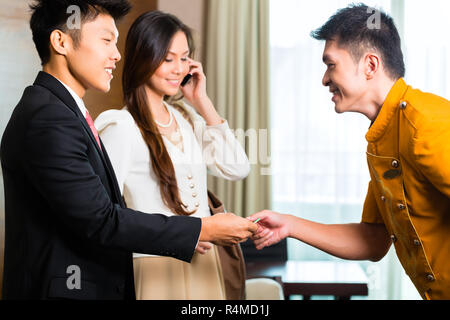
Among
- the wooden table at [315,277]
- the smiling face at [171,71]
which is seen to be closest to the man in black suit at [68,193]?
the smiling face at [171,71]

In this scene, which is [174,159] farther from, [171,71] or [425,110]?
[425,110]

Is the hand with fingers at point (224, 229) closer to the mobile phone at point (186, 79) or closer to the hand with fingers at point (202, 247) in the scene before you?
the hand with fingers at point (202, 247)

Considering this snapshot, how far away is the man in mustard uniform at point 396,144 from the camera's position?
38.7 inches

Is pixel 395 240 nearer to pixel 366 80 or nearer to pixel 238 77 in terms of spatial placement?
pixel 366 80

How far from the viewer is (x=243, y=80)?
3.20 metres

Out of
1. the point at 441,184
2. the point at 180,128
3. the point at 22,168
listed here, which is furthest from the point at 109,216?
the point at 441,184

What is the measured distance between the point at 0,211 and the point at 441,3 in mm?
2923

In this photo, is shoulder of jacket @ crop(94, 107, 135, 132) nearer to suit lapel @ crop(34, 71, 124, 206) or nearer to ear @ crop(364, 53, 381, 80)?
suit lapel @ crop(34, 71, 124, 206)

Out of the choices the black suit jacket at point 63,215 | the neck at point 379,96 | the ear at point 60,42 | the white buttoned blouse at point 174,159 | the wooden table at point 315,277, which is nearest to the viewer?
the black suit jacket at point 63,215

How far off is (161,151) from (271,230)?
0.43m

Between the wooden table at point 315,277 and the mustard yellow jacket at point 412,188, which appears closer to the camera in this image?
the mustard yellow jacket at point 412,188

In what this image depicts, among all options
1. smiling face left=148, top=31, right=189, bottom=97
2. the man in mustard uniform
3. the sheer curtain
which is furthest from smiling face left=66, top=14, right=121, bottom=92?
the sheer curtain

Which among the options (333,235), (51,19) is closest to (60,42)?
(51,19)
